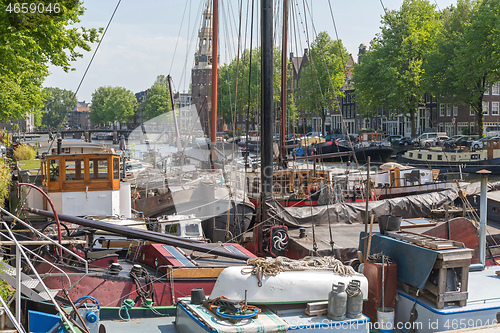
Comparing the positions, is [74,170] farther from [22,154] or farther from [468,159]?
[468,159]

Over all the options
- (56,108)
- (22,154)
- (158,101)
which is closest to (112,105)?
(158,101)

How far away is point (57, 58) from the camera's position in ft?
53.0

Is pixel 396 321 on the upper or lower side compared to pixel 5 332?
lower

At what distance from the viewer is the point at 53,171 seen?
14.4 m

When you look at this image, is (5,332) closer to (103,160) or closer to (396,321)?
(396,321)

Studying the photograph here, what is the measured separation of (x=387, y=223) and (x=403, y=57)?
45459mm

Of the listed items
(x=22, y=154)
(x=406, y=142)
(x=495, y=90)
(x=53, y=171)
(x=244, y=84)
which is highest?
(x=244, y=84)

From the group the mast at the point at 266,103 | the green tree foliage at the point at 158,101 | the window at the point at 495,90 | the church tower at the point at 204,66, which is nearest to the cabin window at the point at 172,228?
the mast at the point at 266,103

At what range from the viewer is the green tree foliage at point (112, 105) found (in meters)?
120

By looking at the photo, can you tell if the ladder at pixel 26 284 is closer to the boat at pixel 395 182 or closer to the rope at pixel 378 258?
the rope at pixel 378 258

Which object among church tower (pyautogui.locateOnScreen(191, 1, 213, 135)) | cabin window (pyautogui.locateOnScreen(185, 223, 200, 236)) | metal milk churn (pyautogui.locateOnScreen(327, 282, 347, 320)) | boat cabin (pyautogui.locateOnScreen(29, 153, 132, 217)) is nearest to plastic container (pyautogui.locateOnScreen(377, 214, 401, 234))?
metal milk churn (pyautogui.locateOnScreen(327, 282, 347, 320))

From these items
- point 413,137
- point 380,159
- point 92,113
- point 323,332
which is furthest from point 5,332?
point 92,113

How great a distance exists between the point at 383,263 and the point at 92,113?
455 feet

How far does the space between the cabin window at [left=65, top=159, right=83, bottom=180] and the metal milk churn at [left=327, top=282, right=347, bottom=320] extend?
10.1 metres
